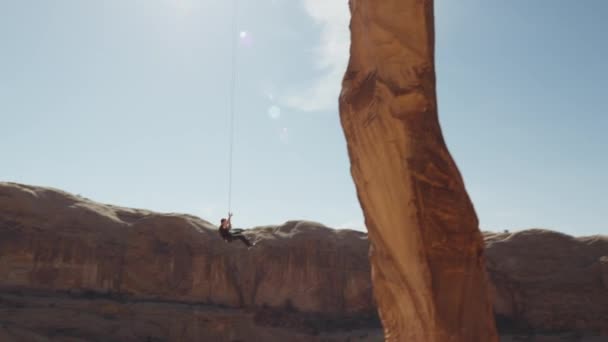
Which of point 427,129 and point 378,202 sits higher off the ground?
point 427,129

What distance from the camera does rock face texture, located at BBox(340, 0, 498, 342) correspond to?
642 cm

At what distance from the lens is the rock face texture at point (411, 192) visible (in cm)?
642

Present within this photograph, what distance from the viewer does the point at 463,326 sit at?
6.32 m

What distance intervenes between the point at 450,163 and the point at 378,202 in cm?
103

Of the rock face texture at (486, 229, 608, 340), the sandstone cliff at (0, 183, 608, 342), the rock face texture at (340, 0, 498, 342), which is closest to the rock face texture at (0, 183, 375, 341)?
the sandstone cliff at (0, 183, 608, 342)

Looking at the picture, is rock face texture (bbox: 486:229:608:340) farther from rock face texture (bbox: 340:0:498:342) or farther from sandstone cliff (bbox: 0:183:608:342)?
rock face texture (bbox: 340:0:498:342)

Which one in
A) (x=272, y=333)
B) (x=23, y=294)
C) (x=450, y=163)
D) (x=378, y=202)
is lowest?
(x=272, y=333)

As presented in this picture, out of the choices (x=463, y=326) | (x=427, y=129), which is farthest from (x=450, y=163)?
(x=463, y=326)

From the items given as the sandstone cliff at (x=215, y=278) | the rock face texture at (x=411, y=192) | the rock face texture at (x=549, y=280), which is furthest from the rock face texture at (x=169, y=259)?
the rock face texture at (x=411, y=192)

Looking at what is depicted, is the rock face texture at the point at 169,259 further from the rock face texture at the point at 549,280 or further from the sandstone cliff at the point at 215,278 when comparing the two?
the rock face texture at the point at 549,280

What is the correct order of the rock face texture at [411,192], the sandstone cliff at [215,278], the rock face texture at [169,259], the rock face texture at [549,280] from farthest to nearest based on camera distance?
the rock face texture at [549,280], the rock face texture at [169,259], the sandstone cliff at [215,278], the rock face texture at [411,192]

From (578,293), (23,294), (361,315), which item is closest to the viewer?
(23,294)

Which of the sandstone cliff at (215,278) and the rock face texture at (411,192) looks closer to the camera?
the rock face texture at (411,192)

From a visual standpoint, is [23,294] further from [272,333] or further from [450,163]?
[450,163]
